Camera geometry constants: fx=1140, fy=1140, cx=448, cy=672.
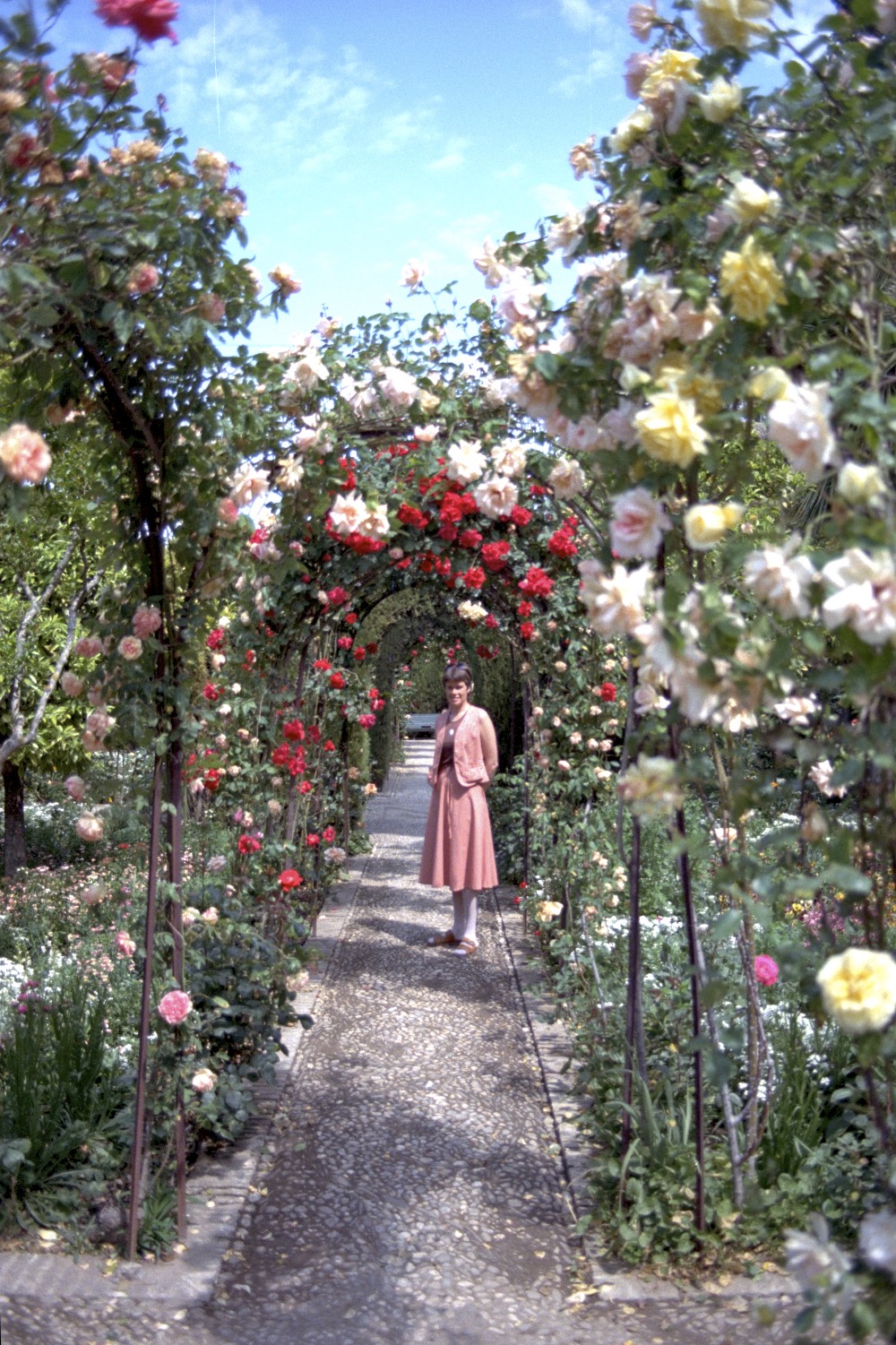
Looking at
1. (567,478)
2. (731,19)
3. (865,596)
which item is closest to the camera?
(865,596)

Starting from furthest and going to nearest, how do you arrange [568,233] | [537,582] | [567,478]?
[537,582], [567,478], [568,233]

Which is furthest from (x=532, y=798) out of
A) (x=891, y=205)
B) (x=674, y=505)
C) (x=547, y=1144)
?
(x=891, y=205)

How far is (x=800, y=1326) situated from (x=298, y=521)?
2447mm

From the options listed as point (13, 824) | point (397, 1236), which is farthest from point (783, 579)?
point (13, 824)

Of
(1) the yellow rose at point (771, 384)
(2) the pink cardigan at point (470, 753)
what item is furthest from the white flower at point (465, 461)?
(2) the pink cardigan at point (470, 753)

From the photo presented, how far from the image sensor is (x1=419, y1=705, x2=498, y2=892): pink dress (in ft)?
19.7

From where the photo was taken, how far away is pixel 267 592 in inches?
187

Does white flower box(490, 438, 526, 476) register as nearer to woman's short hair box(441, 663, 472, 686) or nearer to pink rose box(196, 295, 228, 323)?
pink rose box(196, 295, 228, 323)

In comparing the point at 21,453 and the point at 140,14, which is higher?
the point at 140,14

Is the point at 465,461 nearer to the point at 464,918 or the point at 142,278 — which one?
the point at 142,278

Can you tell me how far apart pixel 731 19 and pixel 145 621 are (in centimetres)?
179

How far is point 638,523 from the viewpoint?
5.39 ft

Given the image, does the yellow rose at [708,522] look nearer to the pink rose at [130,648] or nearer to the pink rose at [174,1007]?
the pink rose at [130,648]

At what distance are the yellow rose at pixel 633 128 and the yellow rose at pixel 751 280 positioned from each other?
17.4 inches
